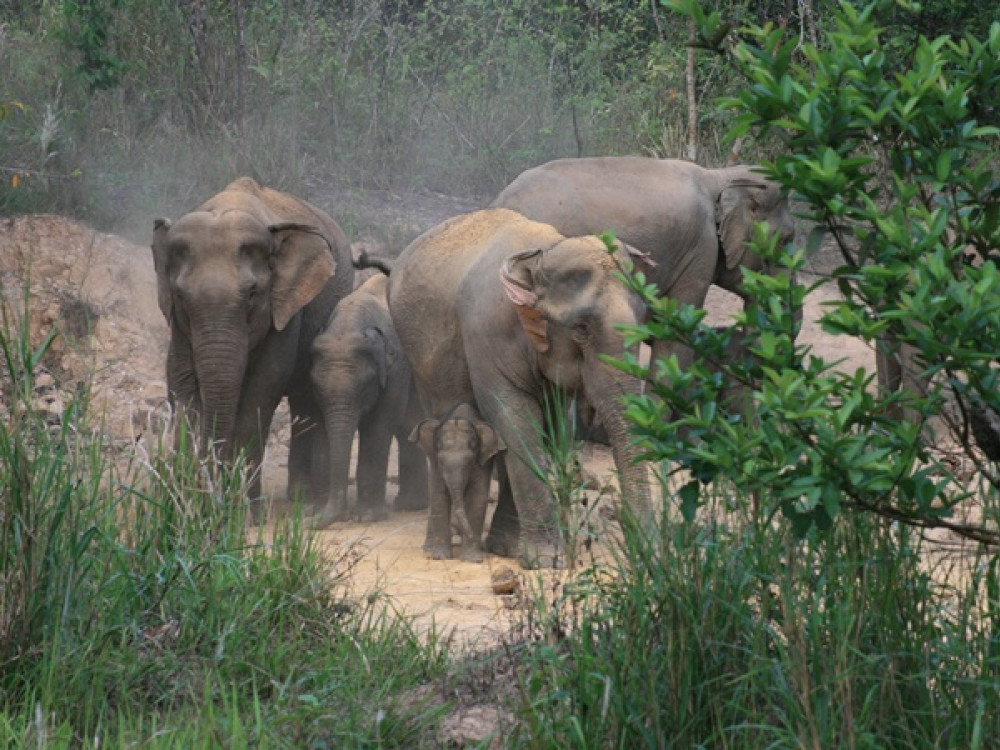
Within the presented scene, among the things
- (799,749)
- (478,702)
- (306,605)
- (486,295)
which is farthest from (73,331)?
(799,749)

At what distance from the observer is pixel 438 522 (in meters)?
8.53

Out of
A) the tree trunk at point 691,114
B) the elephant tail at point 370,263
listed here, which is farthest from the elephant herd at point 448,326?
the tree trunk at point 691,114

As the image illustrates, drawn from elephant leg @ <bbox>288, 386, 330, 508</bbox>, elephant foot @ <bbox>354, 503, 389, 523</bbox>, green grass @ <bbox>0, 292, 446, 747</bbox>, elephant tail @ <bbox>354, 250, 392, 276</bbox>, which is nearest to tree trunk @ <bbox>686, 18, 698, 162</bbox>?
elephant tail @ <bbox>354, 250, 392, 276</bbox>

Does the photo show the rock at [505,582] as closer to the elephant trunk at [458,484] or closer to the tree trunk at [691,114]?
the elephant trunk at [458,484]

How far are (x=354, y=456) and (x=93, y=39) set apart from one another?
4341mm

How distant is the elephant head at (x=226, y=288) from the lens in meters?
9.33

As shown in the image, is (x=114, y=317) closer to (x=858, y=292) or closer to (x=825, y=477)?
(x=858, y=292)

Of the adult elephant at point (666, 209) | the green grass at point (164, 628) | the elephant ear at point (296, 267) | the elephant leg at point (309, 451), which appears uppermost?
the adult elephant at point (666, 209)

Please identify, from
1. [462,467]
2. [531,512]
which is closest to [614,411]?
[531,512]

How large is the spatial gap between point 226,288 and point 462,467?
1.91 metres

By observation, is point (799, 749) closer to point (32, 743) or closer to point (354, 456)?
point (32, 743)

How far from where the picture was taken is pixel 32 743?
4465 mm

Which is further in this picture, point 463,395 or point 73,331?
point 73,331

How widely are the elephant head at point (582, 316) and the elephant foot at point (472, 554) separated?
0.94 meters
